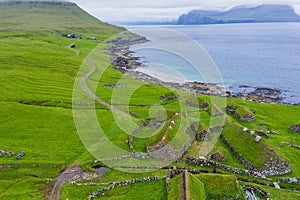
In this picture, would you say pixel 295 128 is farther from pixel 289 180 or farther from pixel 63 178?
pixel 63 178

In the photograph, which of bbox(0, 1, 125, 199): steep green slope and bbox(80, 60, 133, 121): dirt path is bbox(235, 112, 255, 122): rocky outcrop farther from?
bbox(0, 1, 125, 199): steep green slope

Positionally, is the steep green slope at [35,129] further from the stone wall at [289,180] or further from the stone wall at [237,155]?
the stone wall at [289,180]

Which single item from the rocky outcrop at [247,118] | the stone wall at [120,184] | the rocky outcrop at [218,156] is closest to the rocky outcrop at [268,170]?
the rocky outcrop at [218,156]

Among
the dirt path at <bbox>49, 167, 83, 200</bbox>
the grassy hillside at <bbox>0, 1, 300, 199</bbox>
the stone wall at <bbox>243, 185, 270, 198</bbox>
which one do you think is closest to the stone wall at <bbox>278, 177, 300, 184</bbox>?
the grassy hillside at <bbox>0, 1, 300, 199</bbox>

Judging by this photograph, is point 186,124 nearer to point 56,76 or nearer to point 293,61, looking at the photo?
point 56,76

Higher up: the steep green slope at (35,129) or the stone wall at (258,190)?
the steep green slope at (35,129)

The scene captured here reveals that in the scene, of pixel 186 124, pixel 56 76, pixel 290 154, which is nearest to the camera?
pixel 290 154

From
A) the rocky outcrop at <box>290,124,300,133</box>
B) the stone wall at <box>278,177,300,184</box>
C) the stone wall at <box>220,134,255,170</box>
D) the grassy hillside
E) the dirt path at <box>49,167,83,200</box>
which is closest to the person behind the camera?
the dirt path at <box>49,167,83,200</box>

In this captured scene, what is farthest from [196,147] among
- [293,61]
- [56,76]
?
[293,61]

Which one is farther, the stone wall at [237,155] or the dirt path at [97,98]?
the dirt path at [97,98]

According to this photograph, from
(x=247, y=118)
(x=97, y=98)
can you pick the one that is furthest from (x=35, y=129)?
(x=247, y=118)


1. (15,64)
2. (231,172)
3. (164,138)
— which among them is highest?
(15,64)
